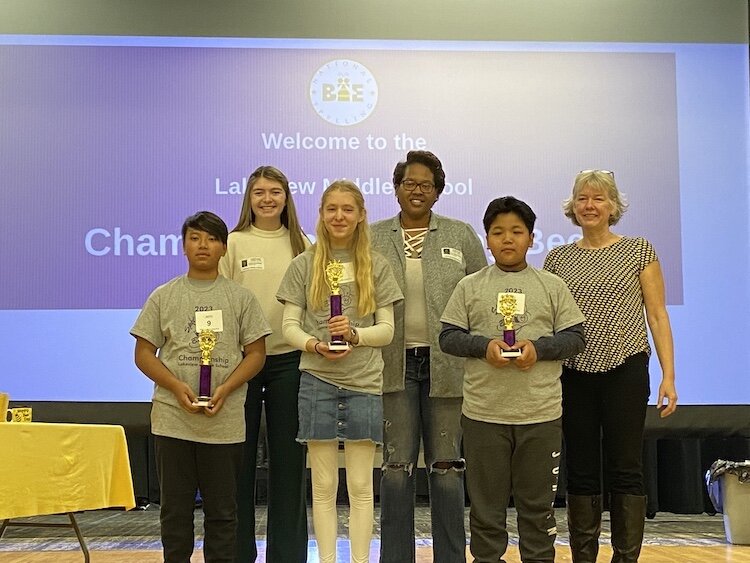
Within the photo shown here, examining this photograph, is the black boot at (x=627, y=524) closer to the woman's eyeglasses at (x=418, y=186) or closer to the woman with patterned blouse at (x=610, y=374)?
the woman with patterned blouse at (x=610, y=374)

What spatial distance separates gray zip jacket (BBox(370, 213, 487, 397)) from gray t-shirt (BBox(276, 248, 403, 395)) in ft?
0.37

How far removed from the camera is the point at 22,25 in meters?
5.50

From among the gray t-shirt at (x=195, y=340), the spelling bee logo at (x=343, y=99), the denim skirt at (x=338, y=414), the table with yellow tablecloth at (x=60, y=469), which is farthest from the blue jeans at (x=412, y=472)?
the spelling bee logo at (x=343, y=99)

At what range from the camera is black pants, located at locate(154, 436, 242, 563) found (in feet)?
8.97

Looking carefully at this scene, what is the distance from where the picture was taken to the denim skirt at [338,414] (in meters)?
2.77

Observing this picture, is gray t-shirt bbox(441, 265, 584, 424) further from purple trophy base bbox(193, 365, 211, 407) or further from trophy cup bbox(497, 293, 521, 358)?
purple trophy base bbox(193, 365, 211, 407)

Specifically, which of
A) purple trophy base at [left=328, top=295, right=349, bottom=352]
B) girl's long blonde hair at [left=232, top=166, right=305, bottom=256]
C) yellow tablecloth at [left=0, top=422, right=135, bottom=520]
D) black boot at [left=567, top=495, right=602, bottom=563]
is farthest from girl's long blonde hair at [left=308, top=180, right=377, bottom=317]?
yellow tablecloth at [left=0, top=422, right=135, bottom=520]

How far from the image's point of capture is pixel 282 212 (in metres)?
3.24

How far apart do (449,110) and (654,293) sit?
2768 mm

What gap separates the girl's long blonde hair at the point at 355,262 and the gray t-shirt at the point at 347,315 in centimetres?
2

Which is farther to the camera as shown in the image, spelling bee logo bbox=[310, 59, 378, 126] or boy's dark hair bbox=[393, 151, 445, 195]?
spelling bee logo bbox=[310, 59, 378, 126]

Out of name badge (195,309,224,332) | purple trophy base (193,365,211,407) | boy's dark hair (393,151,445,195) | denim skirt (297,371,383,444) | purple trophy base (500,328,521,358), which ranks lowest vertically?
denim skirt (297,371,383,444)

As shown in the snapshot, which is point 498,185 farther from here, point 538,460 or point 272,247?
point 538,460

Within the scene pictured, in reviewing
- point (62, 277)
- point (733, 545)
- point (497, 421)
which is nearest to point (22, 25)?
point (62, 277)
